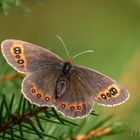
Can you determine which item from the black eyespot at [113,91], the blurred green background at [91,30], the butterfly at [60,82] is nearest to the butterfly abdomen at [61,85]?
the butterfly at [60,82]

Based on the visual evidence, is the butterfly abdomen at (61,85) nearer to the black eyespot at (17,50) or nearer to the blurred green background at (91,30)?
the black eyespot at (17,50)

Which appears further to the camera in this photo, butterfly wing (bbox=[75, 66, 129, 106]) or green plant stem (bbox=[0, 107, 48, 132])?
butterfly wing (bbox=[75, 66, 129, 106])

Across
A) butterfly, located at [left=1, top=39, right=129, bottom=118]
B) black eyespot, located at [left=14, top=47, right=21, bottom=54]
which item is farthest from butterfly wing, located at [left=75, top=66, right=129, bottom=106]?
black eyespot, located at [left=14, top=47, right=21, bottom=54]

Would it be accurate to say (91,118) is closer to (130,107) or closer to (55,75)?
(55,75)

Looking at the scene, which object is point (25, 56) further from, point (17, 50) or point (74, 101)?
point (74, 101)

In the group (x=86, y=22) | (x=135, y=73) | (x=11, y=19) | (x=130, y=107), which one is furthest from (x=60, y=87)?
(x=86, y=22)

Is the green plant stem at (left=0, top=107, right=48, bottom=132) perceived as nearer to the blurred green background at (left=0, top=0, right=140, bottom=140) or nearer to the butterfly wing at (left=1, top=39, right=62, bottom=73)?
the butterfly wing at (left=1, top=39, right=62, bottom=73)
